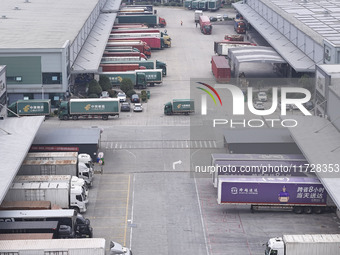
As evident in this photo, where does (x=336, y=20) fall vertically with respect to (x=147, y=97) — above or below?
above

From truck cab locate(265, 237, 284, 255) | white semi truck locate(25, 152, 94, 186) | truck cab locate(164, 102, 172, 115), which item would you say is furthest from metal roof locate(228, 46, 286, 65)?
truck cab locate(265, 237, 284, 255)

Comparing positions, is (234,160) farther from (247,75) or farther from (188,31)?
(188,31)

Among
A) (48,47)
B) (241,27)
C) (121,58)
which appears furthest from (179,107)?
(241,27)

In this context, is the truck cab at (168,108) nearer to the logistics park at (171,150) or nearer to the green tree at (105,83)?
the logistics park at (171,150)

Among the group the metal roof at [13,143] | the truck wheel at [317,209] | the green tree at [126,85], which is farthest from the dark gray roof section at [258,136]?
the green tree at [126,85]

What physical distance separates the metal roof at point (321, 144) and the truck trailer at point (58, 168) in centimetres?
2030

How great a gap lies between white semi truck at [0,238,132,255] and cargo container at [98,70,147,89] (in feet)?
193

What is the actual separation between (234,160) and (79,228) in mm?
17036

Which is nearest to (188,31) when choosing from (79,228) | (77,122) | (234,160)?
(77,122)

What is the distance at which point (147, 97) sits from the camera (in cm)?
10169

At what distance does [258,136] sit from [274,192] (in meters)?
15.5

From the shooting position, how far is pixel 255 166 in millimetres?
64750

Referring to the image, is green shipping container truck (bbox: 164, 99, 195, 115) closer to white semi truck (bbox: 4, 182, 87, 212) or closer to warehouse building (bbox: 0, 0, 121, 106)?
warehouse building (bbox: 0, 0, 121, 106)

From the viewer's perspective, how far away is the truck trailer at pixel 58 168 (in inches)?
2630
